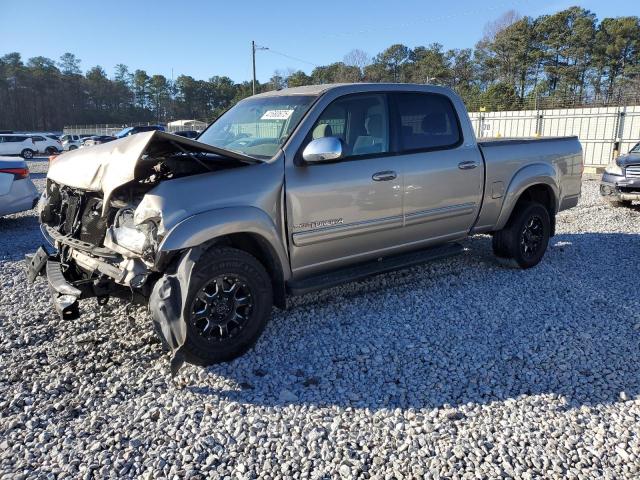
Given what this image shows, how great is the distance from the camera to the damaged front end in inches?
128

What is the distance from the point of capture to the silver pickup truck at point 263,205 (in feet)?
10.8

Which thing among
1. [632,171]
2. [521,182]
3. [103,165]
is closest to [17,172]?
Answer: [103,165]

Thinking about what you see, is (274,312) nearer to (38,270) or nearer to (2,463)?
(38,270)

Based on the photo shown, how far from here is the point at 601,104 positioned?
27812 millimetres

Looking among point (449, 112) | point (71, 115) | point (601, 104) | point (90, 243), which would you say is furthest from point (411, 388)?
point (71, 115)

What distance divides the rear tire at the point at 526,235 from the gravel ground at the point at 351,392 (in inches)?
29.0

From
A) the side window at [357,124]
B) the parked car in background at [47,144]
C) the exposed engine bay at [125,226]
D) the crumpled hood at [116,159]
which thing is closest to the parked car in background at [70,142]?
the parked car in background at [47,144]

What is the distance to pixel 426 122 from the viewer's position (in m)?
4.83

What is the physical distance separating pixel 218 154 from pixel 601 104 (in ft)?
99.4

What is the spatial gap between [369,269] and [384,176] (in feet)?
2.71

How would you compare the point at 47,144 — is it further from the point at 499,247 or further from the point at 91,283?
the point at 499,247

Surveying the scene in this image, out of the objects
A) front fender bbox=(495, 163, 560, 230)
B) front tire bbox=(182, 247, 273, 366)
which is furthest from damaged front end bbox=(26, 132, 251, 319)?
front fender bbox=(495, 163, 560, 230)

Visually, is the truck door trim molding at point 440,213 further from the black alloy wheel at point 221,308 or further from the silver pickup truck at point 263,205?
the black alloy wheel at point 221,308

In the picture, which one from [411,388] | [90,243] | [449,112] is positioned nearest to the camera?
[411,388]
